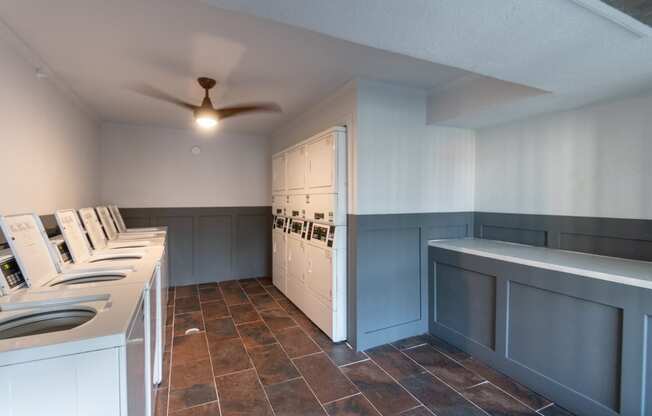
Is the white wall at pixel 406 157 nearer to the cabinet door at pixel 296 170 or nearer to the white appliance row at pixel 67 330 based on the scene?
the cabinet door at pixel 296 170

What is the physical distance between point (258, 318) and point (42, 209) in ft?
7.05

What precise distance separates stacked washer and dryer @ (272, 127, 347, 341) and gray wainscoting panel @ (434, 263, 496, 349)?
0.93 m

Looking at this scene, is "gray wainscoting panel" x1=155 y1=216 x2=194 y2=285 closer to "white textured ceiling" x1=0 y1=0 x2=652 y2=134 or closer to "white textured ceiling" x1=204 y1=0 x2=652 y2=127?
"white textured ceiling" x1=0 y1=0 x2=652 y2=134

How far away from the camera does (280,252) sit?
429cm

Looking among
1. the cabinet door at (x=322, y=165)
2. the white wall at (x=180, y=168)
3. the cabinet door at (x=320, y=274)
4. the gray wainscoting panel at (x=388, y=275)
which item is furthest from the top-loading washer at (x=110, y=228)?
the gray wainscoting panel at (x=388, y=275)

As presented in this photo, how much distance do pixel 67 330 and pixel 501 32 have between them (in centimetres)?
206

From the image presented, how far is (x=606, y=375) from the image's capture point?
5.98ft

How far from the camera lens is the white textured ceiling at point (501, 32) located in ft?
4.08

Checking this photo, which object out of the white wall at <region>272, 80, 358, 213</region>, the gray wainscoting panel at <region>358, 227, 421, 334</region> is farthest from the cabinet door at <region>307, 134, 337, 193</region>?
the gray wainscoting panel at <region>358, 227, 421, 334</region>

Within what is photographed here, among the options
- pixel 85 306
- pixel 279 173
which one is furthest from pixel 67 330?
pixel 279 173

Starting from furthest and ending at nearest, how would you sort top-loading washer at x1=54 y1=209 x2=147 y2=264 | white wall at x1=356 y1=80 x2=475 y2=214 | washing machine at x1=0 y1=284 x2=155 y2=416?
white wall at x1=356 y1=80 x2=475 y2=214 → top-loading washer at x1=54 y1=209 x2=147 y2=264 → washing machine at x1=0 y1=284 x2=155 y2=416

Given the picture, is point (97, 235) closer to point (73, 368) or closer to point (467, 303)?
point (73, 368)

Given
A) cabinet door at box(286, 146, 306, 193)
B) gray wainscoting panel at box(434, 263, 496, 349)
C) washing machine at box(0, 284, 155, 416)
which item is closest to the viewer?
washing machine at box(0, 284, 155, 416)

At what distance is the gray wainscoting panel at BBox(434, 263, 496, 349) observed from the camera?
251 centimetres
